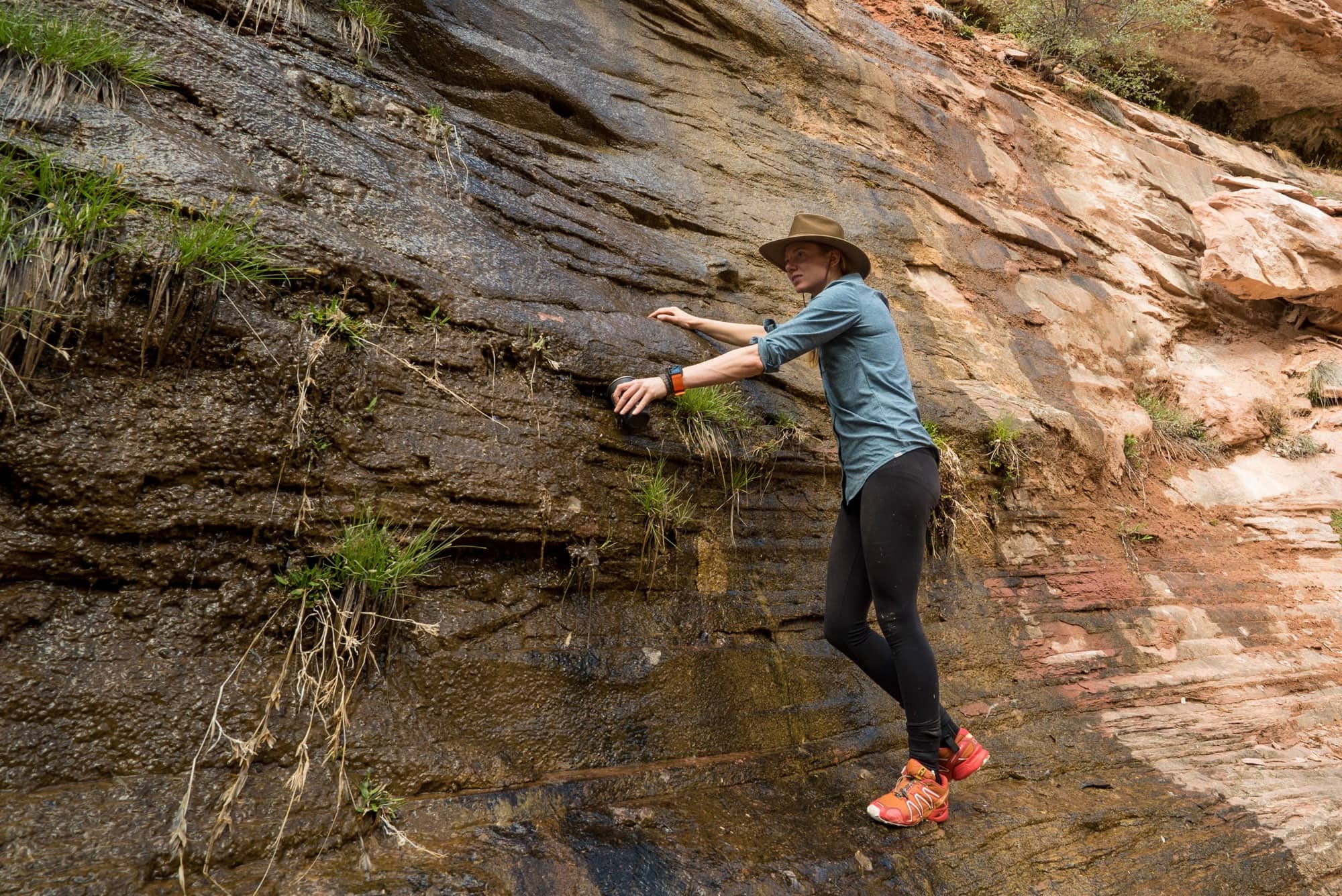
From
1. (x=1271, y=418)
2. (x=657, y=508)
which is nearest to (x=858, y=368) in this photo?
(x=657, y=508)

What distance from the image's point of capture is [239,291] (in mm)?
3254

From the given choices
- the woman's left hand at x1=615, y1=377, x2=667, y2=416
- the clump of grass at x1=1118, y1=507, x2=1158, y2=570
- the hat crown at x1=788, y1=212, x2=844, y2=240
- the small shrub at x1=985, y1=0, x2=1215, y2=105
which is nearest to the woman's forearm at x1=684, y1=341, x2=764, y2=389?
the woman's left hand at x1=615, y1=377, x2=667, y2=416

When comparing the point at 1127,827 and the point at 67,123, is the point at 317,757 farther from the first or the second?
the point at 1127,827

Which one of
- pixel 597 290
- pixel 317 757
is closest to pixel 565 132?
pixel 597 290

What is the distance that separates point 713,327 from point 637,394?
0.85 m

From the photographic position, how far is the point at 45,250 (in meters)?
2.83

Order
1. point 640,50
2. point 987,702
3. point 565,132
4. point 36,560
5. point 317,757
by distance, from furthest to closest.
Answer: point 640,50, point 565,132, point 987,702, point 317,757, point 36,560

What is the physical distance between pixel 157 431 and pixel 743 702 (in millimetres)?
2737

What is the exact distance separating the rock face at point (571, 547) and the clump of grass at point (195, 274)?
0.06m

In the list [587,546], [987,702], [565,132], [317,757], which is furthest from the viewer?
[565,132]

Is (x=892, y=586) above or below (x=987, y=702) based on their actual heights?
above

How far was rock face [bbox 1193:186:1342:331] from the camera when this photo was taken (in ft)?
31.5

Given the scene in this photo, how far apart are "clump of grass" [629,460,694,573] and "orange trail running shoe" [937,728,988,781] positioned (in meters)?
1.59

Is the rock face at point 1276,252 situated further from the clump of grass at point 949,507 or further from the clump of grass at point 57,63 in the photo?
the clump of grass at point 57,63
